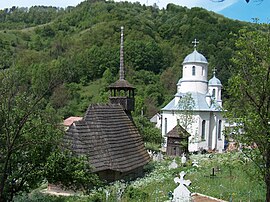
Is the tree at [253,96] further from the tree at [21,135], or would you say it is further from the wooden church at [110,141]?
the wooden church at [110,141]

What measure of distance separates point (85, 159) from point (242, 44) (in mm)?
6147

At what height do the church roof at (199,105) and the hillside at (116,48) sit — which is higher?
the hillside at (116,48)

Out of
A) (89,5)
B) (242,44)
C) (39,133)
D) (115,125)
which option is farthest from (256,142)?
(89,5)

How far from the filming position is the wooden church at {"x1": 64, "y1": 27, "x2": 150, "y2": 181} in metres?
16.2

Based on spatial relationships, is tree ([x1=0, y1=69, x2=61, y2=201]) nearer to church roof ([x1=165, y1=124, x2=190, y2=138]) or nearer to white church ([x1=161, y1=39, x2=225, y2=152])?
church roof ([x1=165, y1=124, x2=190, y2=138])

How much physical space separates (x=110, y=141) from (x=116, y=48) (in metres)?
70.9

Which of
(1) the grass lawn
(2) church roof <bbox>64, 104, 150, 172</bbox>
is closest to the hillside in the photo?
(2) church roof <bbox>64, 104, 150, 172</bbox>

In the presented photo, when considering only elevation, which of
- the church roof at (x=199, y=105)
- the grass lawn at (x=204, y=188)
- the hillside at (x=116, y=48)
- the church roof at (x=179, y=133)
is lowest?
the grass lawn at (x=204, y=188)

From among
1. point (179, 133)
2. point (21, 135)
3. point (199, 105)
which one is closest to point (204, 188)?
point (21, 135)

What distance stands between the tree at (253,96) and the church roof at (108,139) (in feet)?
25.5

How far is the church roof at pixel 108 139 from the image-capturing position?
16.2 m

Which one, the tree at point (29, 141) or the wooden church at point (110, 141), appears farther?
the wooden church at point (110, 141)

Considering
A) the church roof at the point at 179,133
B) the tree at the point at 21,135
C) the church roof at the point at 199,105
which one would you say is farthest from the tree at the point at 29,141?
the church roof at the point at 199,105

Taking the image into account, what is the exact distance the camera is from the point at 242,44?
924 centimetres
